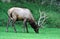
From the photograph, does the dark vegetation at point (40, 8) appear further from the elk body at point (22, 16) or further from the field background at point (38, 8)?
the elk body at point (22, 16)

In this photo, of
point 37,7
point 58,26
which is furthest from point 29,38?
point 37,7

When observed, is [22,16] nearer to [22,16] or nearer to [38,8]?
[22,16]

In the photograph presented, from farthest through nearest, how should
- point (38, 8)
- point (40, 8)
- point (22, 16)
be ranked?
1. point (40, 8)
2. point (38, 8)
3. point (22, 16)

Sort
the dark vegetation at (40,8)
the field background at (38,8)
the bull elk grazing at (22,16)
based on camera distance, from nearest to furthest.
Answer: the bull elk grazing at (22,16) < the field background at (38,8) < the dark vegetation at (40,8)

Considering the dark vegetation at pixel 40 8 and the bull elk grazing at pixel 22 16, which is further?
the dark vegetation at pixel 40 8

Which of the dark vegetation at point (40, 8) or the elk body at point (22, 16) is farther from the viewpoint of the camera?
the dark vegetation at point (40, 8)

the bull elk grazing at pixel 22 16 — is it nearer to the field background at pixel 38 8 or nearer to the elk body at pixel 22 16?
the elk body at pixel 22 16

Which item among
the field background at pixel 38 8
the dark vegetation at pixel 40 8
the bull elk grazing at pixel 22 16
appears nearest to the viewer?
the bull elk grazing at pixel 22 16

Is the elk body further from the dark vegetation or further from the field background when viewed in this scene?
the dark vegetation

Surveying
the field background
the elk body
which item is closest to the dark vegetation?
the field background

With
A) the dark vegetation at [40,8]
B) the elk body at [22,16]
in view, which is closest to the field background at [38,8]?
the dark vegetation at [40,8]

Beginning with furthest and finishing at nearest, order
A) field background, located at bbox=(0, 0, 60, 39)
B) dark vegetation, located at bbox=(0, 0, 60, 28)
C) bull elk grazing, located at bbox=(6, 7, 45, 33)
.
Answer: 1. dark vegetation, located at bbox=(0, 0, 60, 28)
2. field background, located at bbox=(0, 0, 60, 39)
3. bull elk grazing, located at bbox=(6, 7, 45, 33)

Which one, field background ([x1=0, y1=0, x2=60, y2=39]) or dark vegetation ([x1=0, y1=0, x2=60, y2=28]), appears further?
dark vegetation ([x1=0, y1=0, x2=60, y2=28])

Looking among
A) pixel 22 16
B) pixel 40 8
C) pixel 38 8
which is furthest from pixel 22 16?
pixel 40 8
